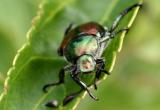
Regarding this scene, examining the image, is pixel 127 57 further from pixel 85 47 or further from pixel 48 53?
pixel 48 53

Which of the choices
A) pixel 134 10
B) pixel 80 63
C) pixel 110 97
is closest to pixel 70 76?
pixel 80 63

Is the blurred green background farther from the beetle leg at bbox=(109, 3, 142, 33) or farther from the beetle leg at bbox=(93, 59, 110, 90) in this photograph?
the beetle leg at bbox=(93, 59, 110, 90)

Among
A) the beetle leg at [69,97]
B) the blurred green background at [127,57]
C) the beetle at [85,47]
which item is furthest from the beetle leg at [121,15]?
the blurred green background at [127,57]

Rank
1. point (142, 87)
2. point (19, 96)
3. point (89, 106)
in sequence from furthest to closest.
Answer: point (142, 87) → point (89, 106) → point (19, 96)

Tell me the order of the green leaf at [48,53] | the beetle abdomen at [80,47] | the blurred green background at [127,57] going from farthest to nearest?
the blurred green background at [127,57] < the beetle abdomen at [80,47] < the green leaf at [48,53]

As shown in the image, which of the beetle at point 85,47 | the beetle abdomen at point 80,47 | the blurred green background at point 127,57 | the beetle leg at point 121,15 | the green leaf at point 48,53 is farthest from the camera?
the blurred green background at point 127,57

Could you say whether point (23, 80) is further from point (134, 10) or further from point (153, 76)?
point (153, 76)

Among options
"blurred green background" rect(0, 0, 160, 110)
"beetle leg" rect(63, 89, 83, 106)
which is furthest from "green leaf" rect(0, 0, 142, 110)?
"blurred green background" rect(0, 0, 160, 110)

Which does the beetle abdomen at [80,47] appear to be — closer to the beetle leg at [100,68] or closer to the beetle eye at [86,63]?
the beetle eye at [86,63]

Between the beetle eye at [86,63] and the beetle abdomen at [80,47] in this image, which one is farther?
the beetle abdomen at [80,47]
